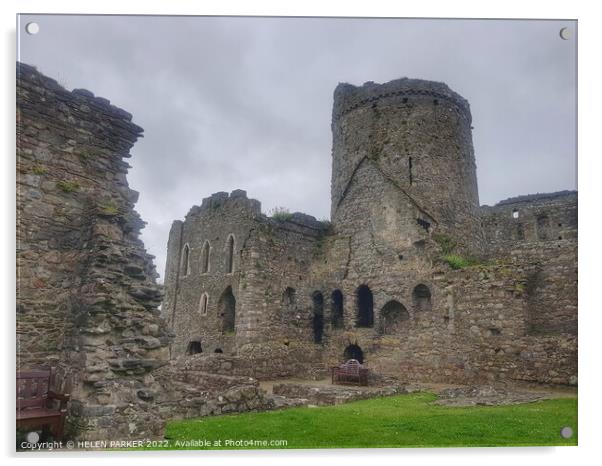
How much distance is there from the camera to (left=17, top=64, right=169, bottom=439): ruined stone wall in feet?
23.7

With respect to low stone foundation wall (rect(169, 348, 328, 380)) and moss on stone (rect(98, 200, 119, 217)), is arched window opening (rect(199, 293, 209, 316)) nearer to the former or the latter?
low stone foundation wall (rect(169, 348, 328, 380))

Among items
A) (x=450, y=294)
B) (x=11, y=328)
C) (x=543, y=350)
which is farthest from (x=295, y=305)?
(x=11, y=328)

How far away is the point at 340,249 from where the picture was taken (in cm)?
2039

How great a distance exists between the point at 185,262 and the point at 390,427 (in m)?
17.3

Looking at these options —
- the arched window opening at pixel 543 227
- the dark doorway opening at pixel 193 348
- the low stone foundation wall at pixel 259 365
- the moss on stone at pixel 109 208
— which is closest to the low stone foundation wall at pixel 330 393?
the low stone foundation wall at pixel 259 365

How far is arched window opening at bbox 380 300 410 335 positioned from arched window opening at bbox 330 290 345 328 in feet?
6.71

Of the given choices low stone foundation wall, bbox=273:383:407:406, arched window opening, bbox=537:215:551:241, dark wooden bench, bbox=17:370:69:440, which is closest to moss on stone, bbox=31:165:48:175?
dark wooden bench, bbox=17:370:69:440

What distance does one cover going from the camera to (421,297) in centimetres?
1773

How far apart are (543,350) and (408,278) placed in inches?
213

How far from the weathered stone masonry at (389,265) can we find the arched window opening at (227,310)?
92mm

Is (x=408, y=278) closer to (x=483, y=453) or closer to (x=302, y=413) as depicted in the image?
(x=302, y=413)

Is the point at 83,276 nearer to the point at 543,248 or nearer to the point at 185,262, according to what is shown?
the point at 543,248

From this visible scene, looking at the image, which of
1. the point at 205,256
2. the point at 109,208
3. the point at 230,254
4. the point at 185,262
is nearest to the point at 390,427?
the point at 109,208

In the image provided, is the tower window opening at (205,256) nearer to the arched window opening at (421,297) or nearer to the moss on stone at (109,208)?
the arched window opening at (421,297)
